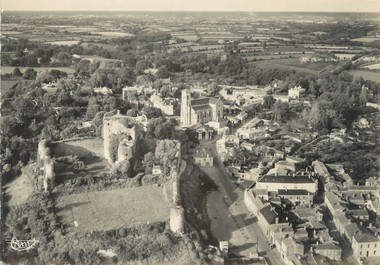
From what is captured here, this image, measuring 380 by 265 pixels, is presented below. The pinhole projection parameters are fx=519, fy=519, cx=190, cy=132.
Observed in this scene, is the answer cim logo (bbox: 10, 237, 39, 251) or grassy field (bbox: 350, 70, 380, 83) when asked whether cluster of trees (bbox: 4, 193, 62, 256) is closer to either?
cim logo (bbox: 10, 237, 39, 251)

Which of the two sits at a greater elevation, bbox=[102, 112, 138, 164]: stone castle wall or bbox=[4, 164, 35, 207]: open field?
bbox=[102, 112, 138, 164]: stone castle wall

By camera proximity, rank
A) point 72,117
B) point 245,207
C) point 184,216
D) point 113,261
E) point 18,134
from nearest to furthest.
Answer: point 113,261, point 184,216, point 245,207, point 18,134, point 72,117

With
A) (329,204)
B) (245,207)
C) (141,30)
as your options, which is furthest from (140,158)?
(141,30)

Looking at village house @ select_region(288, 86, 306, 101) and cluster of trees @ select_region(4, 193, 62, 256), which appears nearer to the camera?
A: cluster of trees @ select_region(4, 193, 62, 256)

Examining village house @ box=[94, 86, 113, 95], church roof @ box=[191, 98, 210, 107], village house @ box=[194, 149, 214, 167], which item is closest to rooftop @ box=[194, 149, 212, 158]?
village house @ box=[194, 149, 214, 167]

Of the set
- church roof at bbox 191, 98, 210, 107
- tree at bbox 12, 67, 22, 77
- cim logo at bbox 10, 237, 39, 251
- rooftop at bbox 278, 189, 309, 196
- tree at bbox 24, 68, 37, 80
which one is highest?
tree at bbox 12, 67, 22, 77

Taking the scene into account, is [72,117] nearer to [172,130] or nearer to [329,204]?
[172,130]
